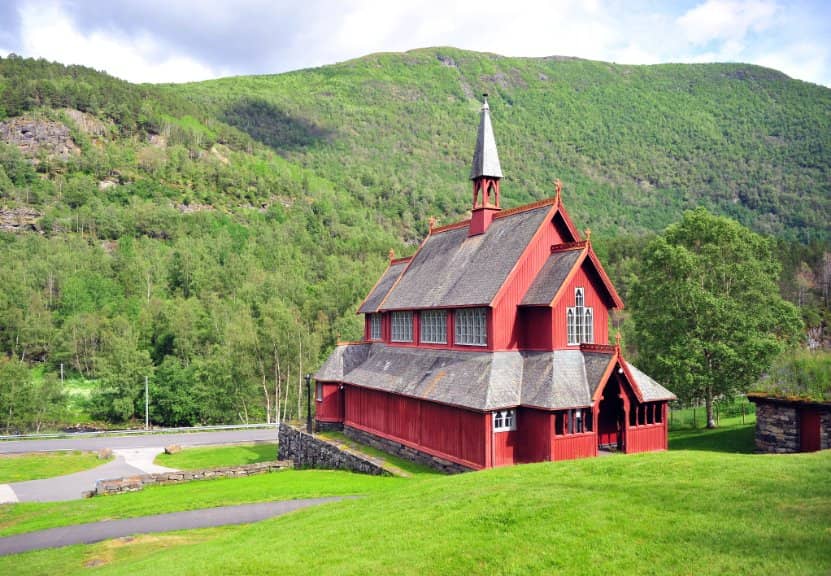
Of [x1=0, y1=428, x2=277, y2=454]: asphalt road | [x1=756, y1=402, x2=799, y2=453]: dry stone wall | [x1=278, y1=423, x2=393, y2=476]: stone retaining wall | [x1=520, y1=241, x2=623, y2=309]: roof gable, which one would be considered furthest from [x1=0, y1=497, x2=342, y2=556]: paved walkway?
[x1=0, y1=428, x2=277, y2=454]: asphalt road

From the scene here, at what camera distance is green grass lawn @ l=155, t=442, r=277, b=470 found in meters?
39.7

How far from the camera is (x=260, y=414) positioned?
66.2 meters

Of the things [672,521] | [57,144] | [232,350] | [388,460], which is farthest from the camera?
[57,144]

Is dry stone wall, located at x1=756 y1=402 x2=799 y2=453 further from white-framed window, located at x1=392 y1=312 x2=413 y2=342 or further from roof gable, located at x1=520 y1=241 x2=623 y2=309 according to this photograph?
white-framed window, located at x1=392 y1=312 x2=413 y2=342

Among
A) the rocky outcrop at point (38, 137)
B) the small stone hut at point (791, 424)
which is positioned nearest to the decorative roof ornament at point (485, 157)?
the small stone hut at point (791, 424)

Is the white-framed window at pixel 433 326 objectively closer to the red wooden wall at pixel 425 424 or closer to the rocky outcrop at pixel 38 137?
the red wooden wall at pixel 425 424

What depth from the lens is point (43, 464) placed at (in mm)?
38875

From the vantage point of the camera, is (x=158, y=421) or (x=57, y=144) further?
(x=57, y=144)

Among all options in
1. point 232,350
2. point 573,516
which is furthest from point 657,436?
point 232,350

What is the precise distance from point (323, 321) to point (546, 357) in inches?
2155

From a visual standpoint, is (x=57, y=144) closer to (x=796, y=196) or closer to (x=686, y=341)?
(x=686, y=341)

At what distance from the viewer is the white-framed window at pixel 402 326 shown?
3406cm

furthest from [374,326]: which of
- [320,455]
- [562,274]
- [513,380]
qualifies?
[562,274]

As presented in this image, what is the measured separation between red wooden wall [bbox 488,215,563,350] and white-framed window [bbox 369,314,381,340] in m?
13.5
